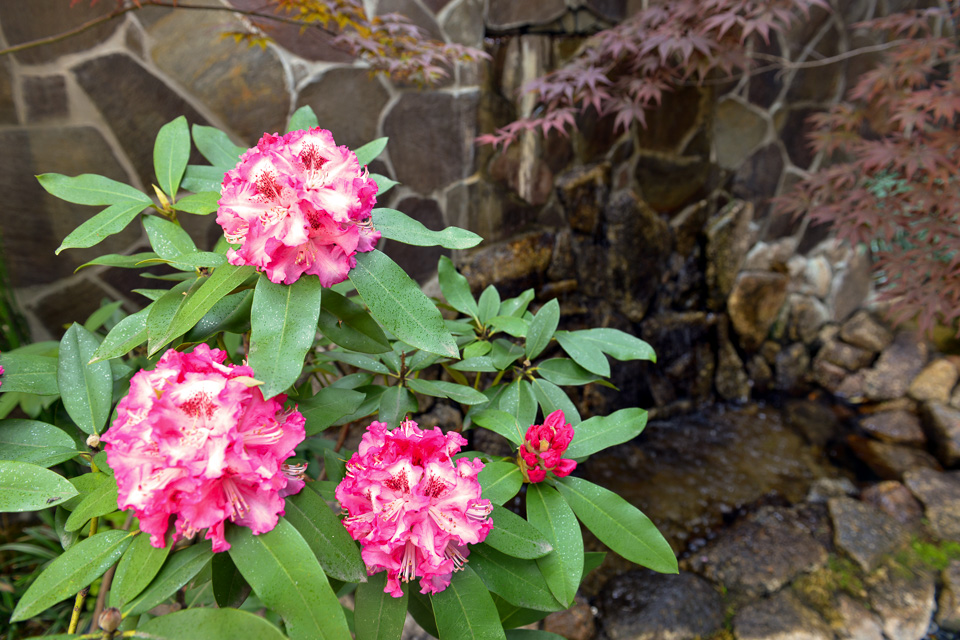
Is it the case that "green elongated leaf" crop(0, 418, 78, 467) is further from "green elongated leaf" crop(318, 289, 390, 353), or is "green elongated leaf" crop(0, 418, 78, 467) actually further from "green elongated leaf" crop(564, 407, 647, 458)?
"green elongated leaf" crop(564, 407, 647, 458)

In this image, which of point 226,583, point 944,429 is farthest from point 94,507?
point 944,429

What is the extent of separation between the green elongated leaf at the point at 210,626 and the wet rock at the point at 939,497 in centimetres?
281

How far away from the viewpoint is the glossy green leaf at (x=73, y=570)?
503 mm

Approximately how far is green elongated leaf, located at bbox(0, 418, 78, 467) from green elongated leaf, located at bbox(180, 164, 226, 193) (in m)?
0.43

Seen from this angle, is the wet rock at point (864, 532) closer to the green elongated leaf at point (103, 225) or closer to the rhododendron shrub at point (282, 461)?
the rhododendron shrub at point (282, 461)

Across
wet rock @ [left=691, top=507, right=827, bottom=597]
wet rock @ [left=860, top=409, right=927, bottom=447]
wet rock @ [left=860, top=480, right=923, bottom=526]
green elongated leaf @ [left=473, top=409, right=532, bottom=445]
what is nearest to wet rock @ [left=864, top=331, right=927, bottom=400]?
wet rock @ [left=860, top=409, right=927, bottom=447]

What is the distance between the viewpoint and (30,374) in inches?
28.8

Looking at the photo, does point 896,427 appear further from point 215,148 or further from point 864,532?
point 215,148

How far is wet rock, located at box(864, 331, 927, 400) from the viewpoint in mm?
3090

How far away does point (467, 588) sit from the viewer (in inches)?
23.8

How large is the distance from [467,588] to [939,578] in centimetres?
236

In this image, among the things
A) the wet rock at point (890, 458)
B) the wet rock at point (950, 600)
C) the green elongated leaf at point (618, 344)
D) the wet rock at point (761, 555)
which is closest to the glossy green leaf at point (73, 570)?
the green elongated leaf at point (618, 344)

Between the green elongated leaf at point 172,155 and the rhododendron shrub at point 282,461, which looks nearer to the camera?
the rhododendron shrub at point 282,461

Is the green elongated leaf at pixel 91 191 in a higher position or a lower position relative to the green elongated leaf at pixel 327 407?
higher
